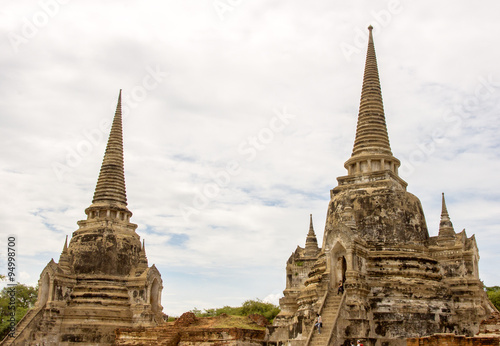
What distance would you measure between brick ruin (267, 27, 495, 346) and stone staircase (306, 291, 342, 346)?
2.0 inches

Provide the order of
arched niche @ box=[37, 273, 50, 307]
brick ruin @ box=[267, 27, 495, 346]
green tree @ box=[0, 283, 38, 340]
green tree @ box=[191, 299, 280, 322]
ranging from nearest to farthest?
brick ruin @ box=[267, 27, 495, 346], arched niche @ box=[37, 273, 50, 307], green tree @ box=[0, 283, 38, 340], green tree @ box=[191, 299, 280, 322]

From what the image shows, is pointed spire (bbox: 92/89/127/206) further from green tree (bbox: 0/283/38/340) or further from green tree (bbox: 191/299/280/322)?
green tree (bbox: 191/299/280/322)

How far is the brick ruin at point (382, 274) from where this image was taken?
1011 inches

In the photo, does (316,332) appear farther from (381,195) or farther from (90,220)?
(90,220)

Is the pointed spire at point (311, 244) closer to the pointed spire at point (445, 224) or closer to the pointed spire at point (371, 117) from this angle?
the pointed spire at point (371, 117)

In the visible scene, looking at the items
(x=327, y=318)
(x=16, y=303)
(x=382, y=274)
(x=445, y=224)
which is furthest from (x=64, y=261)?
(x=445, y=224)

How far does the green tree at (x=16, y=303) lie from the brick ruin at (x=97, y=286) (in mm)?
8893

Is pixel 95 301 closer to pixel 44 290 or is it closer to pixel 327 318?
pixel 44 290

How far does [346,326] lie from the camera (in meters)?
25.0

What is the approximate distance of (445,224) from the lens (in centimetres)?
3008

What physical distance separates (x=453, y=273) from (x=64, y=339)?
80.4 ft

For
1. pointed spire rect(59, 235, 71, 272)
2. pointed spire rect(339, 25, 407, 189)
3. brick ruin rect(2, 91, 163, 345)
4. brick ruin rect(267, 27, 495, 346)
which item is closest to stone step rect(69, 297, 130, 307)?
brick ruin rect(2, 91, 163, 345)

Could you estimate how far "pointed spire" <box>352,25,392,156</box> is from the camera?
33.2 metres

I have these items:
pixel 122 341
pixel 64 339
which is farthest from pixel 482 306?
pixel 64 339
